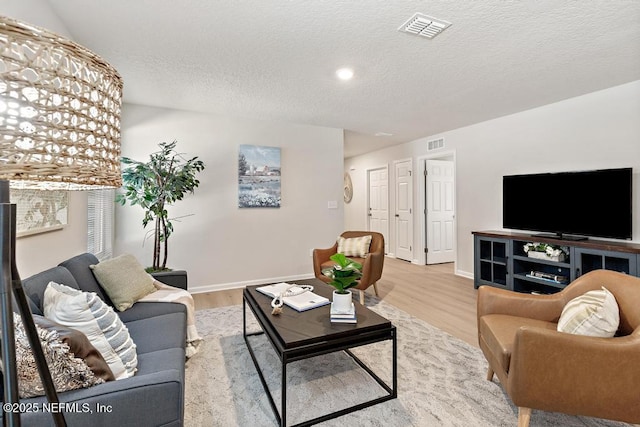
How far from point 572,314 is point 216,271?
3.71 meters

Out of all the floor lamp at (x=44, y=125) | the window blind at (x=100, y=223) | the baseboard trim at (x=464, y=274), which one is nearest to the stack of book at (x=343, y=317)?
the floor lamp at (x=44, y=125)

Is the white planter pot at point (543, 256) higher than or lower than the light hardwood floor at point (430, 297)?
higher

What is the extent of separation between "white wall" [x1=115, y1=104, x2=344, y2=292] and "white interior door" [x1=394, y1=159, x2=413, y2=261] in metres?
A: 1.76

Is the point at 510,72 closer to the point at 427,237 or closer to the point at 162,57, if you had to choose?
the point at 162,57

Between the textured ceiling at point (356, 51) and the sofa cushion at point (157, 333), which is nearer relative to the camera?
the sofa cushion at point (157, 333)

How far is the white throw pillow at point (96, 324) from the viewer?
1301mm

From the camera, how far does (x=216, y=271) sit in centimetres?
406

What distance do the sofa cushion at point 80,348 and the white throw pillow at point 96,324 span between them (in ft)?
0.51

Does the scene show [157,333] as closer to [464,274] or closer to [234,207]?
[234,207]

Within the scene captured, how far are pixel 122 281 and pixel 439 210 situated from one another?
5.29 meters

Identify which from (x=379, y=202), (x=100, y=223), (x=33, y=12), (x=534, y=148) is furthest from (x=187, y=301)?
(x=379, y=202)

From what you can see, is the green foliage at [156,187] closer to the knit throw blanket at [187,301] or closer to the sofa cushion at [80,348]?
the knit throw blanket at [187,301]

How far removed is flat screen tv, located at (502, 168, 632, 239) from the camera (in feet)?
9.73

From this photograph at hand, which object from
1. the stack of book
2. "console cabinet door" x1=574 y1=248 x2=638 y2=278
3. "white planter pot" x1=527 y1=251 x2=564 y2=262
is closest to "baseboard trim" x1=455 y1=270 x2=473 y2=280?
"white planter pot" x1=527 y1=251 x2=564 y2=262
